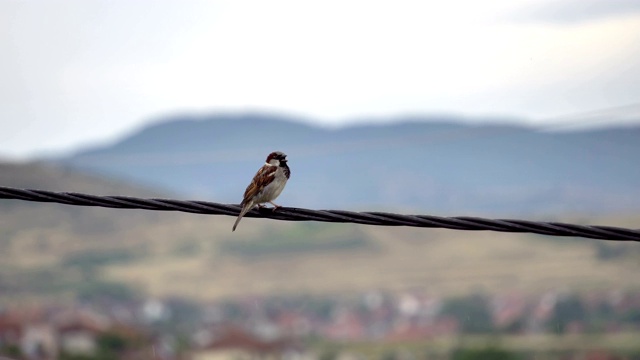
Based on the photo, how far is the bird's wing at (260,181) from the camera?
428 inches

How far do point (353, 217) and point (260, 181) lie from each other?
3.31 meters

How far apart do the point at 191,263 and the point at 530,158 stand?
92.9 m

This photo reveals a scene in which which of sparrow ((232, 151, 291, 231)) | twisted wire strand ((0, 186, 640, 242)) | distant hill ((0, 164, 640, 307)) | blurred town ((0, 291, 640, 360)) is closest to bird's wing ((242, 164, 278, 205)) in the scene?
sparrow ((232, 151, 291, 231))

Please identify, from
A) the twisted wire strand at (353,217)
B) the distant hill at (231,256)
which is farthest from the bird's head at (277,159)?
the distant hill at (231,256)

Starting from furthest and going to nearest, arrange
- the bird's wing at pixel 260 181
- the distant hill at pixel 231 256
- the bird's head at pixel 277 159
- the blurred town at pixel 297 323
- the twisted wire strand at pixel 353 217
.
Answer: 1. the distant hill at pixel 231 256
2. the blurred town at pixel 297 323
3. the bird's head at pixel 277 159
4. the bird's wing at pixel 260 181
5. the twisted wire strand at pixel 353 217

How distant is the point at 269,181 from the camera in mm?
11586

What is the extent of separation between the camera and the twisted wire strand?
7762 millimetres

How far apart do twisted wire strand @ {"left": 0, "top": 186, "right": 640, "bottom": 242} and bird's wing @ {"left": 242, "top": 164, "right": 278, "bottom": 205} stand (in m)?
1.68

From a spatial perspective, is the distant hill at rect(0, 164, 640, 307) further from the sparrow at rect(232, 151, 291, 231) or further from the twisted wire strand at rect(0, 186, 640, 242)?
the twisted wire strand at rect(0, 186, 640, 242)

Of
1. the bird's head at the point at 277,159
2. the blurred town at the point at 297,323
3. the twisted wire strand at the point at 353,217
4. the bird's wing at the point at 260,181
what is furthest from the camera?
the blurred town at the point at 297,323

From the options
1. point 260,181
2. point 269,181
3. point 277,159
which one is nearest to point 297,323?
point 277,159

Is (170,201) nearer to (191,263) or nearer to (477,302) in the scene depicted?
(477,302)

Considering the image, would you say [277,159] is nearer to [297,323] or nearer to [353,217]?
[353,217]

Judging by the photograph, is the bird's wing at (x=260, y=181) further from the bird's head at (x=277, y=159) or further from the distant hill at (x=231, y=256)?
the distant hill at (x=231, y=256)
